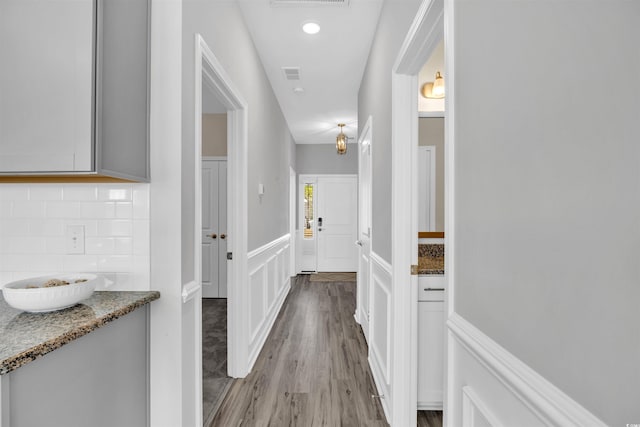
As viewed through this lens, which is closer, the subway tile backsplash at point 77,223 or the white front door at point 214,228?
the subway tile backsplash at point 77,223

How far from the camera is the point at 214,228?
193 inches

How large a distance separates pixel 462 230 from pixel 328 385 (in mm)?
1902

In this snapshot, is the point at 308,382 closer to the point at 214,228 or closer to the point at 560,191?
the point at 560,191

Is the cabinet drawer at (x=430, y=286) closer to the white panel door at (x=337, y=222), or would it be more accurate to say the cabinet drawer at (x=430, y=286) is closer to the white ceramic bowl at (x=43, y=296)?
the white ceramic bowl at (x=43, y=296)

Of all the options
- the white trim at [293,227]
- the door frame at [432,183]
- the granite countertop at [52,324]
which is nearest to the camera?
the granite countertop at [52,324]

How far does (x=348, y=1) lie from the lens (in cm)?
227

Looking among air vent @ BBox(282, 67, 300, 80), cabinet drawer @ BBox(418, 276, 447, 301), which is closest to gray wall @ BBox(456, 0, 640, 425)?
cabinet drawer @ BBox(418, 276, 447, 301)

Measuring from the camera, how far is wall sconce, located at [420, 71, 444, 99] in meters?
2.82

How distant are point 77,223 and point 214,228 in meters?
Answer: 3.49

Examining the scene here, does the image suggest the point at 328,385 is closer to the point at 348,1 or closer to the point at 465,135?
the point at 465,135

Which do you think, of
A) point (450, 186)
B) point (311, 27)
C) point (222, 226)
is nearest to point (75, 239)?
point (450, 186)

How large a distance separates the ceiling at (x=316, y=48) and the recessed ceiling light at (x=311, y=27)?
3cm

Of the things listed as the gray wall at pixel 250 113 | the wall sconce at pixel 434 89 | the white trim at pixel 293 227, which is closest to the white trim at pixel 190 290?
the gray wall at pixel 250 113

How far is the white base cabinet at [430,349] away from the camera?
6.63 feet
